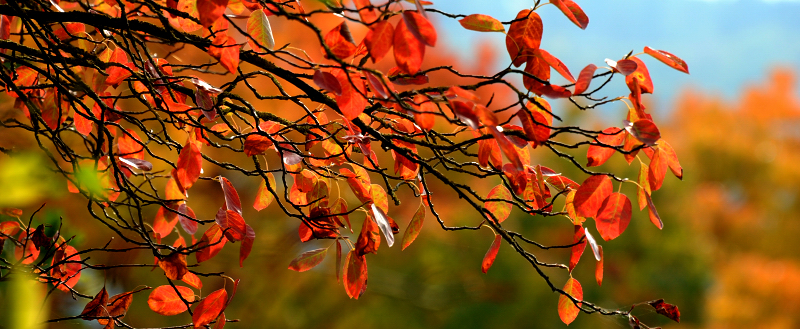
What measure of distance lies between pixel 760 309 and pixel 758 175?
567 cm

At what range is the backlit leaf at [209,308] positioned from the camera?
2.38 ft

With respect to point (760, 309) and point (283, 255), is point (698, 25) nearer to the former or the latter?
point (760, 309)

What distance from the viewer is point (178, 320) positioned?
181 inches

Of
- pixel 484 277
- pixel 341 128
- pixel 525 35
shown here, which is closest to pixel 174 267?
pixel 341 128

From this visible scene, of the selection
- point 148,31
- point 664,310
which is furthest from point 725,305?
point 148,31

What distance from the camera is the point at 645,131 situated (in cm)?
54

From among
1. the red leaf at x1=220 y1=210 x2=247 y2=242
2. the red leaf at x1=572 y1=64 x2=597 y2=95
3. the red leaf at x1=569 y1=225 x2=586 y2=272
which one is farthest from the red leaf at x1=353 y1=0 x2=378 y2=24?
the red leaf at x1=569 y1=225 x2=586 y2=272

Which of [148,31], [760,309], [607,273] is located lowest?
[760,309]

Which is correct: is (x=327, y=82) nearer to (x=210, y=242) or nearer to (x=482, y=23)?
(x=482, y=23)

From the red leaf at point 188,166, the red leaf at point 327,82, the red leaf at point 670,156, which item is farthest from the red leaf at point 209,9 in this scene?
the red leaf at point 670,156

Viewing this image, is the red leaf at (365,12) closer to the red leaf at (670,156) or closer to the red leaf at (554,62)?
the red leaf at (554,62)

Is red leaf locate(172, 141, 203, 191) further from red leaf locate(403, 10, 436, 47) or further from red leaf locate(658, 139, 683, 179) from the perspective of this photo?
red leaf locate(658, 139, 683, 179)

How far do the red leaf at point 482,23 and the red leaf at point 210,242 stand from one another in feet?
1.38

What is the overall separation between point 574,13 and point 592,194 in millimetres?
219
